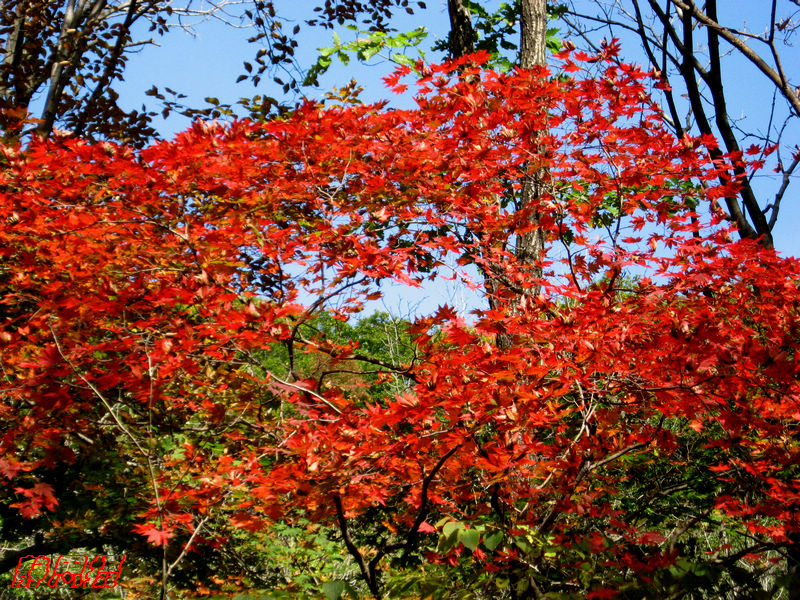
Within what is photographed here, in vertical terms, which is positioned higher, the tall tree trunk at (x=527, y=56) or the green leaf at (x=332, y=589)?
the tall tree trunk at (x=527, y=56)

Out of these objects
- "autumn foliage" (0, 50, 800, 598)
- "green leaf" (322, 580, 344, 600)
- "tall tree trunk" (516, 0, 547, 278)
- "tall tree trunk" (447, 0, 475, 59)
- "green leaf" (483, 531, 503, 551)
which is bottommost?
"green leaf" (322, 580, 344, 600)

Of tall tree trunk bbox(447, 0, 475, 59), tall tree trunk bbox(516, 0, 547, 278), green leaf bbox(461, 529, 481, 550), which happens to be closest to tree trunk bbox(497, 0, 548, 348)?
tall tree trunk bbox(516, 0, 547, 278)

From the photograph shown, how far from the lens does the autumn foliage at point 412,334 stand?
2.84m

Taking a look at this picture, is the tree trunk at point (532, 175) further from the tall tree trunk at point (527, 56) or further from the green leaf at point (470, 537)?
the green leaf at point (470, 537)

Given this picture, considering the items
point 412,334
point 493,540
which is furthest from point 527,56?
point 493,540

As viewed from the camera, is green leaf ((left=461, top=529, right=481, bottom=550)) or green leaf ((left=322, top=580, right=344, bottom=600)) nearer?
green leaf ((left=322, top=580, right=344, bottom=600))

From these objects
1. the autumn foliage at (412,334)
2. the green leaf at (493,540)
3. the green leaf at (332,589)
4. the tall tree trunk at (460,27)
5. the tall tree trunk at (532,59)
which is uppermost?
the tall tree trunk at (460,27)

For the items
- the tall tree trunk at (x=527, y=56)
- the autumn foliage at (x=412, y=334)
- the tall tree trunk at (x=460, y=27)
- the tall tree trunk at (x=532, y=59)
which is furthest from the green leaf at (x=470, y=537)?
the tall tree trunk at (x=460, y=27)

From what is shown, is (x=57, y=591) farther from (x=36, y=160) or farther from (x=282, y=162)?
(x=282, y=162)

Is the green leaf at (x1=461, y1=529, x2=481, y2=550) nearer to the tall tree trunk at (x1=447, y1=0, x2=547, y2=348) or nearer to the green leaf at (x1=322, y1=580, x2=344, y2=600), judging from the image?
the green leaf at (x1=322, y1=580, x2=344, y2=600)

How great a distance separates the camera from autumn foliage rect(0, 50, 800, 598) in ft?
9.33

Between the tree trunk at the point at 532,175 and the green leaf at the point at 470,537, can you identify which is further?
the tree trunk at the point at 532,175

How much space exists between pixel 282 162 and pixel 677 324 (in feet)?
10.1

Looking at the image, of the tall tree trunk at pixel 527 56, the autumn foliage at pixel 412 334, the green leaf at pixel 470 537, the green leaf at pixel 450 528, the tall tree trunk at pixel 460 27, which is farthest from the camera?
the tall tree trunk at pixel 460 27
